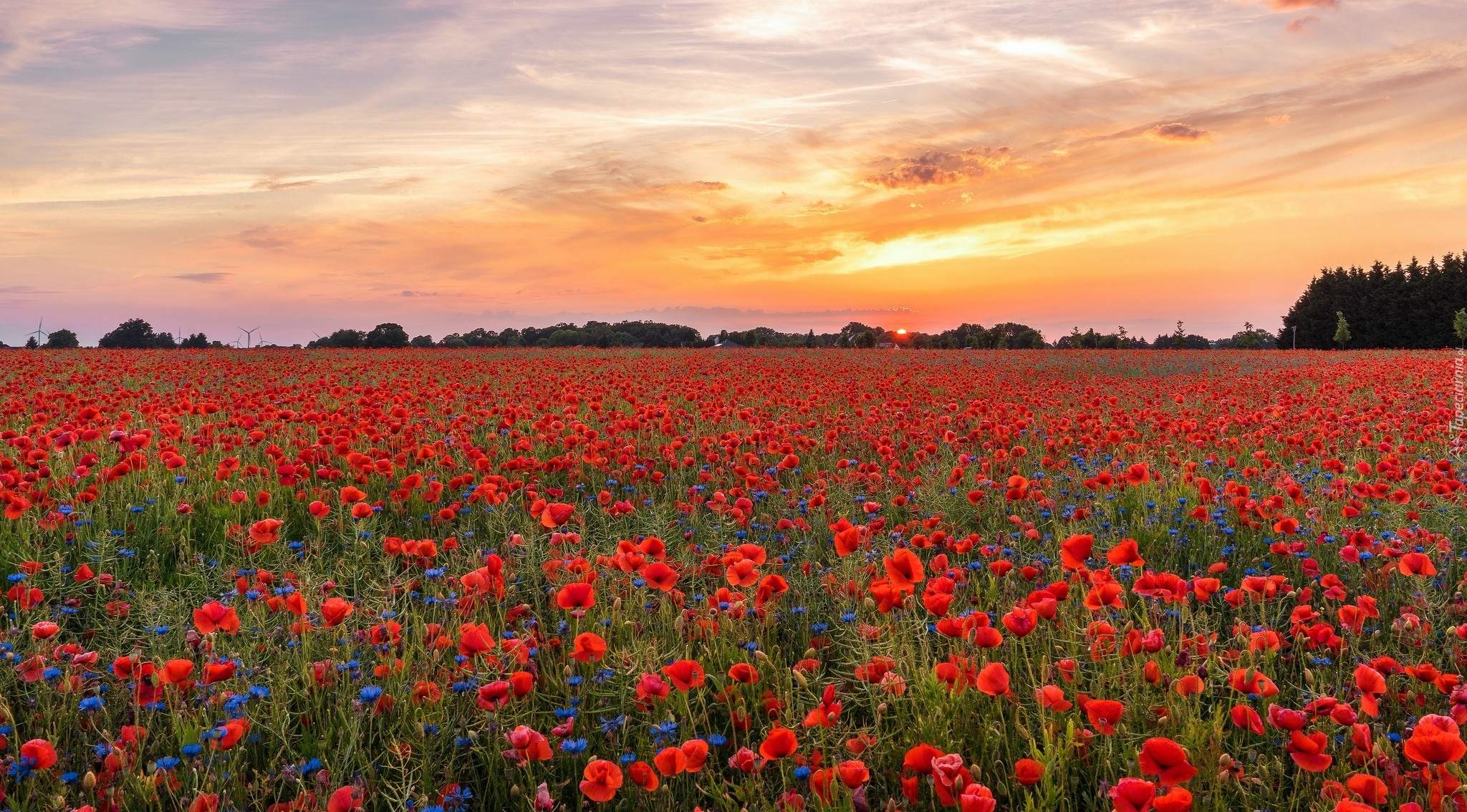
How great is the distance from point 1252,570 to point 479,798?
155 inches

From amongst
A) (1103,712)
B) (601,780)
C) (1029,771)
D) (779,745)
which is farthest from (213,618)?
(1103,712)

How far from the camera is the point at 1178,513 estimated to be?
5.43 metres

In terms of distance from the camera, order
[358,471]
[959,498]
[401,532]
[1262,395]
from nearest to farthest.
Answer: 1. [358,471]
2. [401,532]
3. [959,498]
4. [1262,395]

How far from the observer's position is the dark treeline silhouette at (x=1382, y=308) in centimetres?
6406

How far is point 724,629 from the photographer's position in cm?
339

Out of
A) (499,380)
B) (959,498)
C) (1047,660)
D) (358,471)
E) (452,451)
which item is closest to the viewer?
(1047,660)

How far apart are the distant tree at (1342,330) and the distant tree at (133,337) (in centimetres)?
7977

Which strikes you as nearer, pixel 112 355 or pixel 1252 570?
pixel 1252 570

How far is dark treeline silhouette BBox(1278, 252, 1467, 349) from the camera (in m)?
64.1

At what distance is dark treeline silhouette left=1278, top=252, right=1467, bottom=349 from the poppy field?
74.6 meters

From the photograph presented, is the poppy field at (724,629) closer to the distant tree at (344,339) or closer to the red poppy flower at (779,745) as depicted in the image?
the red poppy flower at (779,745)

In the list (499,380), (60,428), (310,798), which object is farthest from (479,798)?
(499,380)

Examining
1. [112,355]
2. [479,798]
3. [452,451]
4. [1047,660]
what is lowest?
[479,798]

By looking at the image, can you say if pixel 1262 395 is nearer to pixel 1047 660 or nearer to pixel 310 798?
pixel 1047 660
